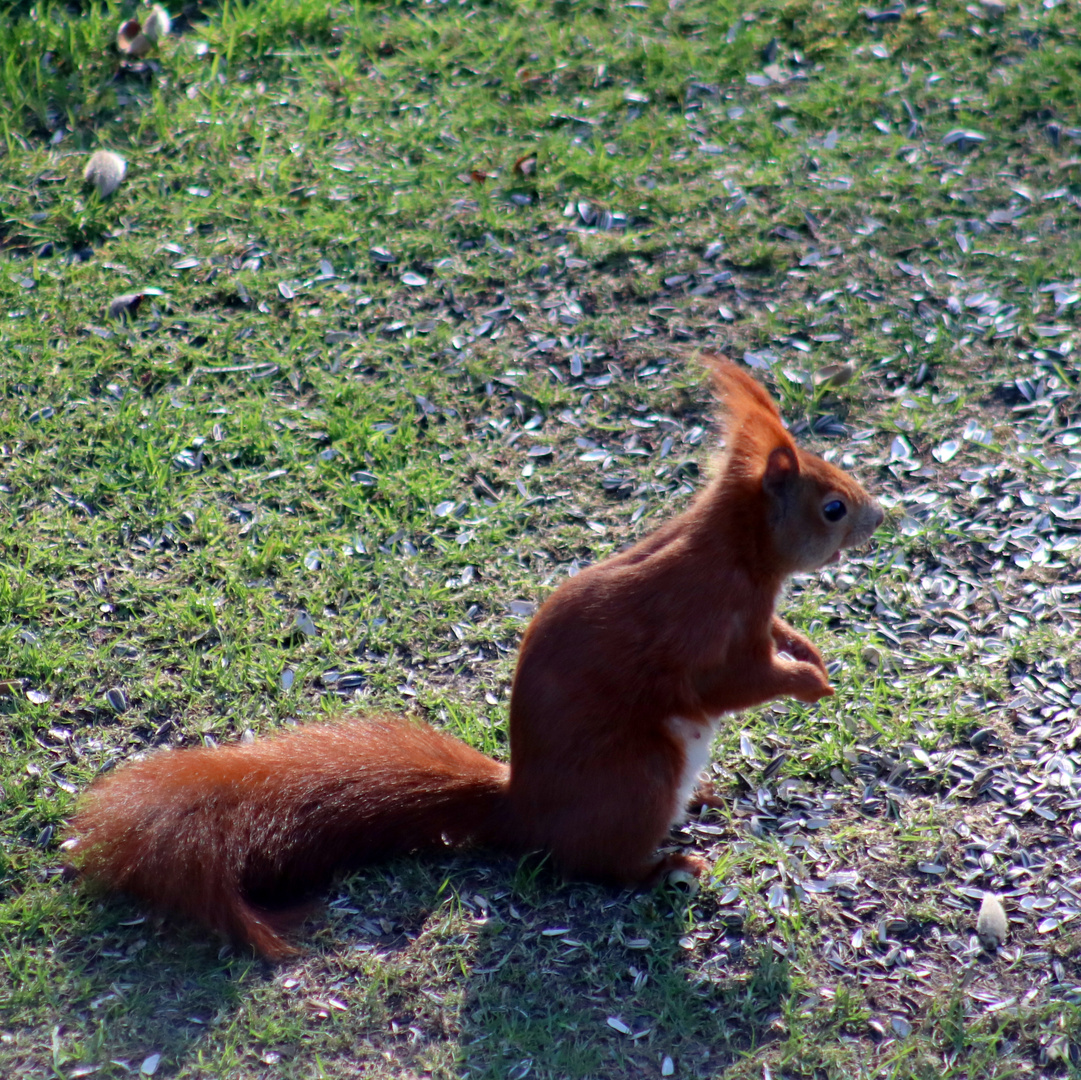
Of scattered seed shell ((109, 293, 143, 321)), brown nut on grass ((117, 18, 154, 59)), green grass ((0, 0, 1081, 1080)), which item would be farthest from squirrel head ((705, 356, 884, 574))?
brown nut on grass ((117, 18, 154, 59))

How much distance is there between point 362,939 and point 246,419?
5.78 feet

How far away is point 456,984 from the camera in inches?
91.6

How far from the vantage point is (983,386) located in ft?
12.3

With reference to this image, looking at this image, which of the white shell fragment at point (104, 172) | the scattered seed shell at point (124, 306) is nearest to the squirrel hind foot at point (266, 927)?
the scattered seed shell at point (124, 306)

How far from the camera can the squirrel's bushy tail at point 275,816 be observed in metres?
2.26

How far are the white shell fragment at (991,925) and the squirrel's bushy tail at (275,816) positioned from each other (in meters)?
0.96

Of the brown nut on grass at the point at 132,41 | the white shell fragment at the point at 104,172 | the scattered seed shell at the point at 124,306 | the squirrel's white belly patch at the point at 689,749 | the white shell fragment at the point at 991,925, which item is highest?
the brown nut on grass at the point at 132,41

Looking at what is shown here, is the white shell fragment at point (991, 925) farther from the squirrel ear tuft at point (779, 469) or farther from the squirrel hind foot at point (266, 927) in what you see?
the squirrel hind foot at point (266, 927)

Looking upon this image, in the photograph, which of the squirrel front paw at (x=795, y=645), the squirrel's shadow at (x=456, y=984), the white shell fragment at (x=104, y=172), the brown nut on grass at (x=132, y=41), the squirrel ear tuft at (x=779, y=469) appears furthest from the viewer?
the brown nut on grass at (x=132, y=41)

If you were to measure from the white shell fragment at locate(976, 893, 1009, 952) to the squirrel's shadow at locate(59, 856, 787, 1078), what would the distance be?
0.42 m

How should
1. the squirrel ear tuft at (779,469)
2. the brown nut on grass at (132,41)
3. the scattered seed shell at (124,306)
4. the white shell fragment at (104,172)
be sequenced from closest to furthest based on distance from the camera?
the squirrel ear tuft at (779,469) < the scattered seed shell at (124,306) < the white shell fragment at (104,172) < the brown nut on grass at (132,41)

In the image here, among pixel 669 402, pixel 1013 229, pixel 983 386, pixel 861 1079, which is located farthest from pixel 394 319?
pixel 861 1079

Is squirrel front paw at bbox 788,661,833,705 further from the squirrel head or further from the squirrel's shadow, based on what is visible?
the squirrel's shadow

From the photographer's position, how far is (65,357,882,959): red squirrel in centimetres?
230
